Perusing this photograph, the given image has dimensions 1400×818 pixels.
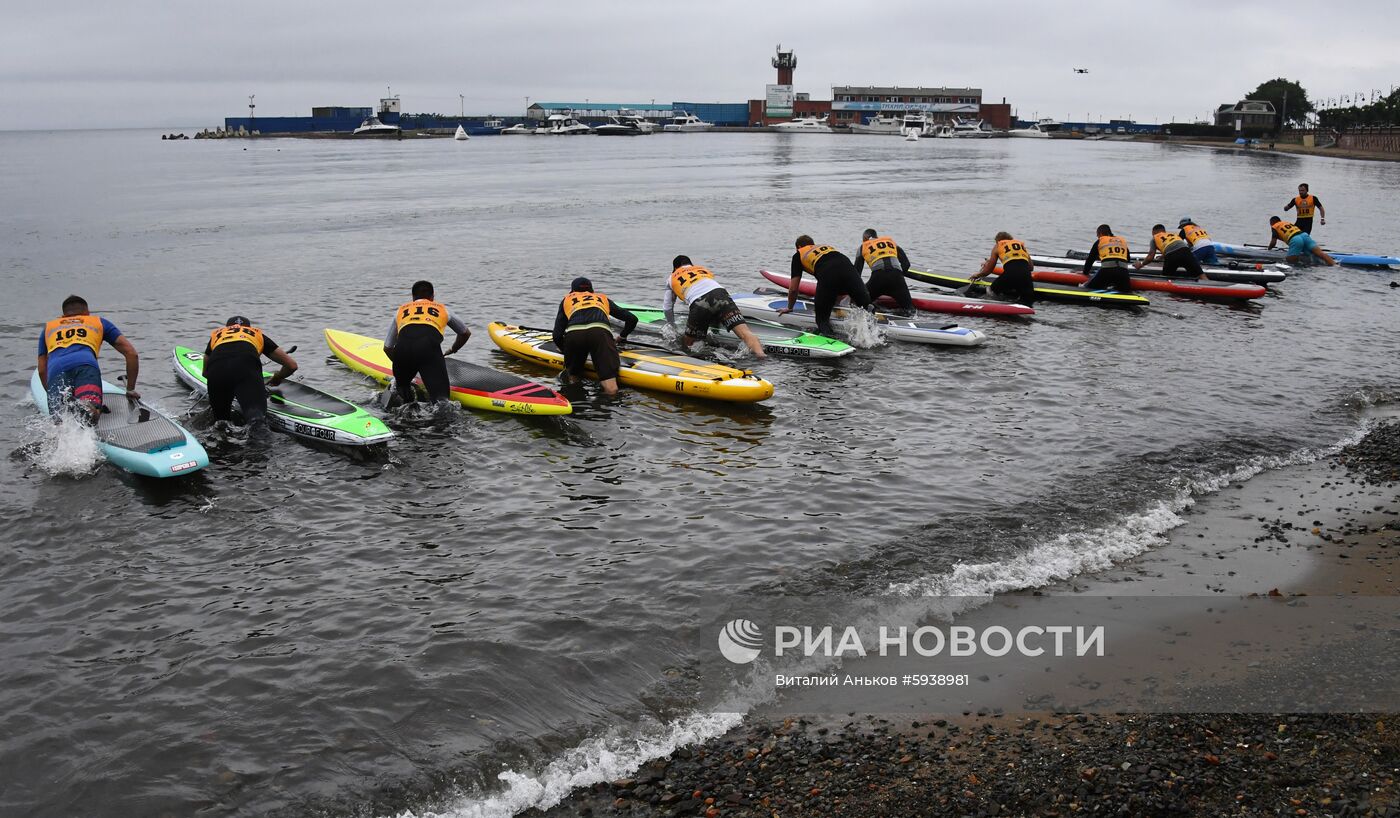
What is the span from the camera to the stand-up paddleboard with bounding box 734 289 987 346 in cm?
1858

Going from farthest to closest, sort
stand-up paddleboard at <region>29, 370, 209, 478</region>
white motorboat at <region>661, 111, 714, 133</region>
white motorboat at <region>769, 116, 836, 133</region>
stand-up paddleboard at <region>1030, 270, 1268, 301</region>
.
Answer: white motorboat at <region>661, 111, 714, 133</region>, white motorboat at <region>769, 116, 836, 133</region>, stand-up paddleboard at <region>1030, 270, 1268, 301</region>, stand-up paddleboard at <region>29, 370, 209, 478</region>

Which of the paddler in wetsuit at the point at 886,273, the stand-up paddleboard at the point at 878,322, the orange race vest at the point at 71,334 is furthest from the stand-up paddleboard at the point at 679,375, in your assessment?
the orange race vest at the point at 71,334

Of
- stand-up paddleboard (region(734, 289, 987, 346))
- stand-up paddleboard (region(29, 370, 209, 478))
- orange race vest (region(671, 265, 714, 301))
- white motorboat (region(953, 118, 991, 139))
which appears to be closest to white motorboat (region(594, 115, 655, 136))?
white motorboat (region(953, 118, 991, 139))

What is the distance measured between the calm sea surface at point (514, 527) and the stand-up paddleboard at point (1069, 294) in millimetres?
643

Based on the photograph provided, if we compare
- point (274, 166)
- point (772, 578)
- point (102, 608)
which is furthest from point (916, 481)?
point (274, 166)

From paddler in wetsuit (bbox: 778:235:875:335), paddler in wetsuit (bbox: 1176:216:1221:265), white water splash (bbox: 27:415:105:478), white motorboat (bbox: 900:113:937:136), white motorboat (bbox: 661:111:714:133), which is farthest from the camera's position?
white motorboat (bbox: 661:111:714:133)

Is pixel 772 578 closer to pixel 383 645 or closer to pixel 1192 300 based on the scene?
pixel 383 645

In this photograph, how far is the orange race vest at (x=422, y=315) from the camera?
13586mm

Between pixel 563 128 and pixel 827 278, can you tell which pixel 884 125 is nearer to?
pixel 563 128

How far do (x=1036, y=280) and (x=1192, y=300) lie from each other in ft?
12.3

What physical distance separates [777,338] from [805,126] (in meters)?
172

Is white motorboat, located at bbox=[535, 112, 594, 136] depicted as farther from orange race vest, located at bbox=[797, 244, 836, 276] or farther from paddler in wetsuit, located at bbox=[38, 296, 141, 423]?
paddler in wetsuit, located at bbox=[38, 296, 141, 423]

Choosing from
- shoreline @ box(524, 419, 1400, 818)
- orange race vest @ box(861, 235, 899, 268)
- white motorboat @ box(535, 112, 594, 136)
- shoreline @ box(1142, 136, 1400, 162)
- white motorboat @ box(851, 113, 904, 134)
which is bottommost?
shoreline @ box(524, 419, 1400, 818)

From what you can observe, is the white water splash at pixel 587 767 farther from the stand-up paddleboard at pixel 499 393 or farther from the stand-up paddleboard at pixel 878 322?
the stand-up paddleboard at pixel 878 322
